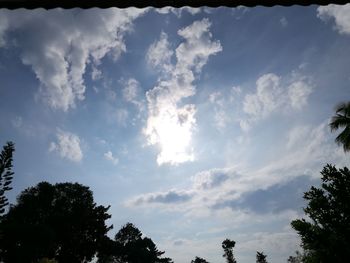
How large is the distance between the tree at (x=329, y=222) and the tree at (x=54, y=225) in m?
37.7

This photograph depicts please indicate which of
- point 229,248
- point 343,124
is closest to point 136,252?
point 229,248

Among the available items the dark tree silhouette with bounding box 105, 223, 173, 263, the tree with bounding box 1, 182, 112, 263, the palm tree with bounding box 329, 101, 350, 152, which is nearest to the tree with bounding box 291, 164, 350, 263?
the palm tree with bounding box 329, 101, 350, 152

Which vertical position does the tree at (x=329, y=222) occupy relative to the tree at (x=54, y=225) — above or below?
below

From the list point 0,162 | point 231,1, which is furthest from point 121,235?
point 231,1

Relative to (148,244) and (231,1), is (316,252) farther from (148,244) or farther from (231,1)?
(148,244)

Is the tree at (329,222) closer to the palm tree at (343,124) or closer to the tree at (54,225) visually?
the palm tree at (343,124)

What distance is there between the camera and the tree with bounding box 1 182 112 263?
144 ft

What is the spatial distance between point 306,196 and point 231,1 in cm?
1680

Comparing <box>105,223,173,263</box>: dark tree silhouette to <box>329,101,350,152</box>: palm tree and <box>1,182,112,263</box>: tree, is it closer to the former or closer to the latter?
<box>1,182,112,263</box>: tree

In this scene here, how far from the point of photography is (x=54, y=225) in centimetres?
4950

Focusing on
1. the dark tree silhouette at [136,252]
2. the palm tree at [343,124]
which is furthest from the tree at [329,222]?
the dark tree silhouette at [136,252]

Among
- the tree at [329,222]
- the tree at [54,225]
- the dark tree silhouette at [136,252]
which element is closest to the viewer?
the tree at [329,222]

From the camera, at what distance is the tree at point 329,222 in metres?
15.0

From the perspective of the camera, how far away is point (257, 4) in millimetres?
2635
